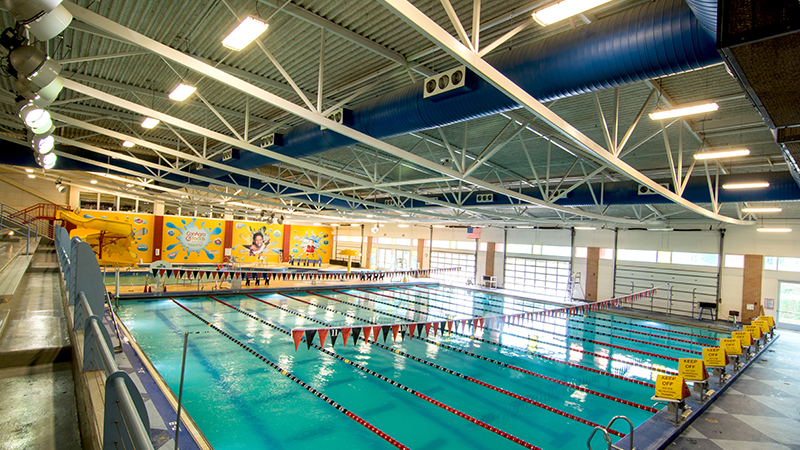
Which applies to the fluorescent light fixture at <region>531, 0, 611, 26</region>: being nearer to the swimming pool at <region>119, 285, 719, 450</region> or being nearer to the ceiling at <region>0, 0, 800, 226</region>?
the ceiling at <region>0, 0, 800, 226</region>

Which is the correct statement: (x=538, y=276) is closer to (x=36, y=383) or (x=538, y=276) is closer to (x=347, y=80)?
(x=347, y=80)

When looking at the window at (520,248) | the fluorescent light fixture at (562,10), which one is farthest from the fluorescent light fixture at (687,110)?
the window at (520,248)

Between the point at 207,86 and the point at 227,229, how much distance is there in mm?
23615

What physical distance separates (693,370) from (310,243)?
31359 mm

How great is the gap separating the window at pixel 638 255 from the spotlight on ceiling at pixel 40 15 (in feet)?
72.8

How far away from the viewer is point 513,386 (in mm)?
7473

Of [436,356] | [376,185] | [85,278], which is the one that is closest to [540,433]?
[436,356]

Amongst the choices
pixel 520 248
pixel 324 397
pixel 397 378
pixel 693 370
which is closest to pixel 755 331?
pixel 693 370

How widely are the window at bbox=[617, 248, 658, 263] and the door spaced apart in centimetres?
454

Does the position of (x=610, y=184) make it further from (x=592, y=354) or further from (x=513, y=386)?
(x=513, y=386)

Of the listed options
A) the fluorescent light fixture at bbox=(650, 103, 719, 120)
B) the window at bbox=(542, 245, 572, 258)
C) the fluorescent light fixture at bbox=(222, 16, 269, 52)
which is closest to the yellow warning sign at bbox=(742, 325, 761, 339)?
the fluorescent light fixture at bbox=(650, 103, 719, 120)

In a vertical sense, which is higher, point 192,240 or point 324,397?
point 192,240

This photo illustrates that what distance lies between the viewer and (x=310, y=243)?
113 ft

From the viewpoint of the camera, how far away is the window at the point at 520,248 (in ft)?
75.5
